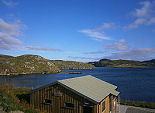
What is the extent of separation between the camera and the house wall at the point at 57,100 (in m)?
14.7

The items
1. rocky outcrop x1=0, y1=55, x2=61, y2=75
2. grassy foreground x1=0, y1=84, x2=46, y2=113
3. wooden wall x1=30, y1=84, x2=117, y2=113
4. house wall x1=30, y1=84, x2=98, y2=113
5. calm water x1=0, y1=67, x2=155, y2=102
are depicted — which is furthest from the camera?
rocky outcrop x1=0, y1=55, x2=61, y2=75

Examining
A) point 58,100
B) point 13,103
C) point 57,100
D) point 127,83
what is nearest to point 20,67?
point 127,83

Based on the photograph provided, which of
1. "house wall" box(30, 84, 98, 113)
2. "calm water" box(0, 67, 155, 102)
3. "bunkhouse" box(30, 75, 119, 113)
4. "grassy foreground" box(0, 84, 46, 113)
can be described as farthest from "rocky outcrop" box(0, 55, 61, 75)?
"bunkhouse" box(30, 75, 119, 113)

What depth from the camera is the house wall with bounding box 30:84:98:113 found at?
48.4 ft

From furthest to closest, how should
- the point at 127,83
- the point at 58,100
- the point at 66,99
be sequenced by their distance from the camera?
1. the point at 127,83
2. the point at 58,100
3. the point at 66,99

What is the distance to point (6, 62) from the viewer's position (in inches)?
4552

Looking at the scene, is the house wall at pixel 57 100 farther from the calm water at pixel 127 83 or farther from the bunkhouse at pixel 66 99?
the calm water at pixel 127 83

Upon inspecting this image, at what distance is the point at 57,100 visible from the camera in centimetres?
1597

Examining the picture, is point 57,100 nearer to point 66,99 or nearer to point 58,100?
point 58,100

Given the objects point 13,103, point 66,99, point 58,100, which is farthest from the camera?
point 58,100

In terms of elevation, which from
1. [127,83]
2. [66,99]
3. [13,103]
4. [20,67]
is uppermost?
[20,67]

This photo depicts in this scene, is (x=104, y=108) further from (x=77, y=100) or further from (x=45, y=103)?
(x=45, y=103)

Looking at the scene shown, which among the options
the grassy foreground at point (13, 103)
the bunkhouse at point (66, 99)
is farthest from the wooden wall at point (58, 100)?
the grassy foreground at point (13, 103)

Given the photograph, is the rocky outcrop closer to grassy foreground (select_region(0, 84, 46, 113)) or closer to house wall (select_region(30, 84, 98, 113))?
grassy foreground (select_region(0, 84, 46, 113))
